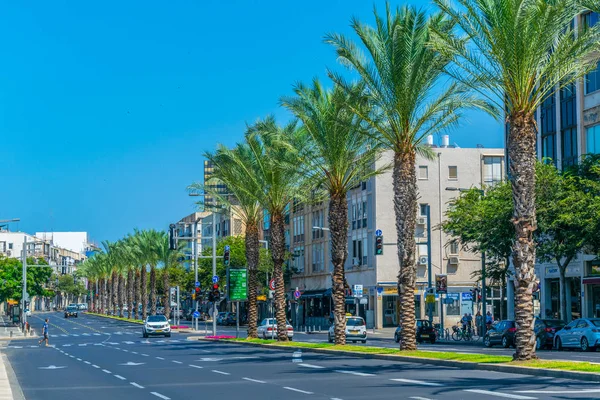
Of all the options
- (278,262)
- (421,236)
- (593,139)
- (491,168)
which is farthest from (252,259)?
(491,168)

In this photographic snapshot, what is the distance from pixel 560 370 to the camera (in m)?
24.0

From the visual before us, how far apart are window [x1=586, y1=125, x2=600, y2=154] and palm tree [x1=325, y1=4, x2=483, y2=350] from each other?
927 inches

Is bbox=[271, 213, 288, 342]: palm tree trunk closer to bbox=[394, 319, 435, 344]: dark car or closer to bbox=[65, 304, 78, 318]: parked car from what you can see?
bbox=[394, 319, 435, 344]: dark car

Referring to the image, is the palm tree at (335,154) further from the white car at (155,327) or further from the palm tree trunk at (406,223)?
the white car at (155,327)

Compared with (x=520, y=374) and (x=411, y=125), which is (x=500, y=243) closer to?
(x=411, y=125)

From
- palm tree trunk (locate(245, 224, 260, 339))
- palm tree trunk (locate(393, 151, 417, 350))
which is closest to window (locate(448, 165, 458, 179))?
palm tree trunk (locate(245, 224, 260, 339))

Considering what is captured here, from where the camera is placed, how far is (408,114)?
35469mm

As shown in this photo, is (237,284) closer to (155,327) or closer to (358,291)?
(358,291)

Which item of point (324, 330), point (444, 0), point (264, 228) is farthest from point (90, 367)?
point (264, 228)

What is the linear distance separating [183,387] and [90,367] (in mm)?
11307

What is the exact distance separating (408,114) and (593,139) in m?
25.5

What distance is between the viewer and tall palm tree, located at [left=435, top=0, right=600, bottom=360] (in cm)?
2761

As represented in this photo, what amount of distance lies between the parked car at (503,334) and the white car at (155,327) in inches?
1131

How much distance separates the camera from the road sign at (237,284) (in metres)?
60.0
